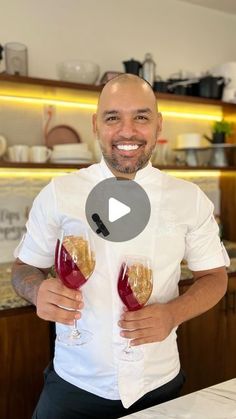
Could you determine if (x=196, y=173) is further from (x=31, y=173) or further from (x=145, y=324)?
(x=145, y=324)

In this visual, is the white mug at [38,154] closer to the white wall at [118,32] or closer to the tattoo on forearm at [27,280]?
the white wall at [118,32]

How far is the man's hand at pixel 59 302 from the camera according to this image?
79 centimetres

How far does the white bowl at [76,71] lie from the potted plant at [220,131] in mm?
932

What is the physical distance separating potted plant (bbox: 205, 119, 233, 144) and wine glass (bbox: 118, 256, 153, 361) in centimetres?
200

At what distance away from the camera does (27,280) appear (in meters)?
0.97

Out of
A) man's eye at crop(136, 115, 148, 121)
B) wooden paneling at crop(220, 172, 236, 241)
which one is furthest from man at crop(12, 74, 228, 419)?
wooden paneling at crop(220, 172, 236, 241)

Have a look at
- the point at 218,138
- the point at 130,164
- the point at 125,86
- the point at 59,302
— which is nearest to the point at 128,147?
the point at 130,164

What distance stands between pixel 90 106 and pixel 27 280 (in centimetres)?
161

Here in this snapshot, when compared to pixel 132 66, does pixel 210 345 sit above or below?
below

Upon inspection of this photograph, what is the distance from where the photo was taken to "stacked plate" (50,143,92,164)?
82.4 inches

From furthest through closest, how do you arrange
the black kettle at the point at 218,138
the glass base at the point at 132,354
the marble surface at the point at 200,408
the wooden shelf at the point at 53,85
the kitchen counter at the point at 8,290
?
the black kettle at the point at 218,138 < the wooden shelf at the point at 53,85 < the kitchen counter at the point at 8,290 < the glass base at the point at 132,354 < the marble surface at the point at 200,408

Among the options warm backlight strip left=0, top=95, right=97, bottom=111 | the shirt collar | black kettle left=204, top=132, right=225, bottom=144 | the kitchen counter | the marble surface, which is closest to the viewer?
the marble surface
